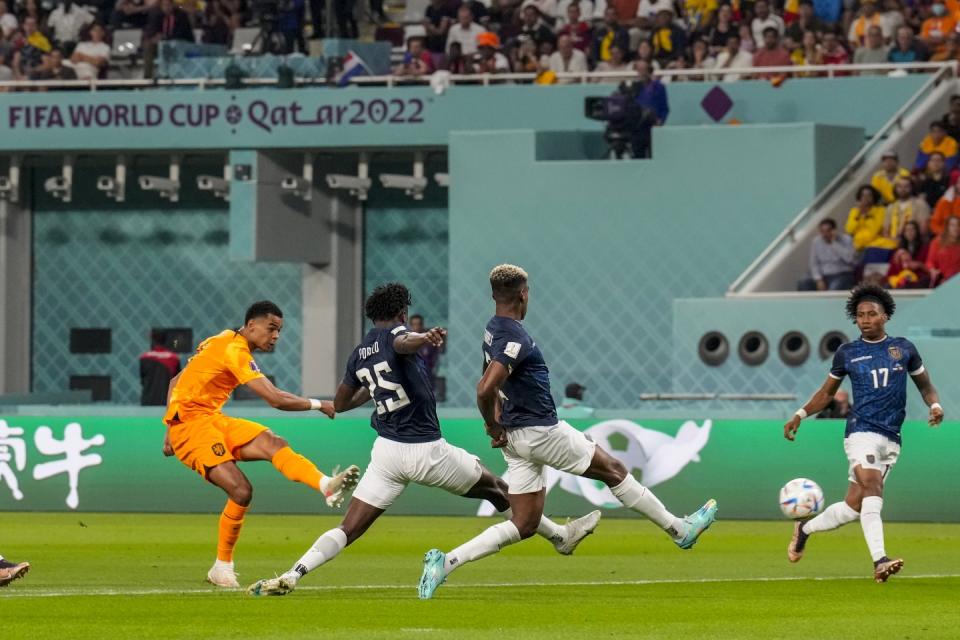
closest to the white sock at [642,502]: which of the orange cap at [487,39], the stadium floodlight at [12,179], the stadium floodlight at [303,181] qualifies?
the orange cap at [487,39]

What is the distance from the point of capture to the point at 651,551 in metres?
18.0

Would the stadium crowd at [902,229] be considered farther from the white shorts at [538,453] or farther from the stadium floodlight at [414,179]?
the white shorts at [538,453]

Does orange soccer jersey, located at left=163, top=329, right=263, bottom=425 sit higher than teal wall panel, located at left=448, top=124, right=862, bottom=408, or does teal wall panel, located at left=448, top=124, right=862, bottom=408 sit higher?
teal wall panel, located at left=448, top=124, right=862, bottom=408

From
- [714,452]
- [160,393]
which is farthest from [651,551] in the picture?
[160,393]

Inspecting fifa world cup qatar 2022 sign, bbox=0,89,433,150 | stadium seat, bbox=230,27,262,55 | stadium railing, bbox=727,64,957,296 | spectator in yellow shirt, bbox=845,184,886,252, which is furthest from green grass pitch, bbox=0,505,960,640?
stadium seat, bbox=230,27,262,55

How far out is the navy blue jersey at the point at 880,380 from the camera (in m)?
14.6

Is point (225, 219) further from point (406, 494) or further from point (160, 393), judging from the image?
point (406, 494)

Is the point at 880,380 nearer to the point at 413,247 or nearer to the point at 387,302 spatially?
the point at 387,302

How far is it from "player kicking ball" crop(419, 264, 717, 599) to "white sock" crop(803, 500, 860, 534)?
2.08 m

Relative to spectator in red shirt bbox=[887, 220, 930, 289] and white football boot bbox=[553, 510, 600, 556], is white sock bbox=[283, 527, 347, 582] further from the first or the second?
spectator in red shirt bbox=[887, 220, 930, 289]

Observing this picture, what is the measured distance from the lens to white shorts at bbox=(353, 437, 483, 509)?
13.0 m

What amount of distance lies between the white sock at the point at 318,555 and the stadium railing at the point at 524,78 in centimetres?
1760

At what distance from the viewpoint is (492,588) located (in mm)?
13867

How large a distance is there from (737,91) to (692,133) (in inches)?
45.9
